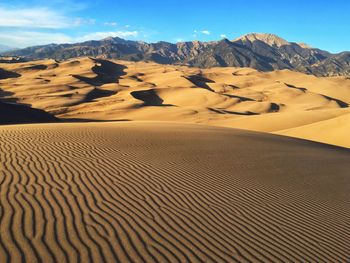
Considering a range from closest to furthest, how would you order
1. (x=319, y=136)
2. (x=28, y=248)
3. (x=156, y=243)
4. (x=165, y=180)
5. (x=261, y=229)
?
(x=28, y=248)
(x=156, y=243)
(x=261, y=229)
(x=165, y=180)
(x=319, y=136)

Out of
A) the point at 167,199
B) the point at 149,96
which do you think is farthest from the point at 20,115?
the point at 167,199

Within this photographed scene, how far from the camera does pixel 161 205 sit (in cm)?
772

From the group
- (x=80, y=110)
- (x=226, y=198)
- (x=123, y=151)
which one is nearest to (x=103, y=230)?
(x=226, y=198)

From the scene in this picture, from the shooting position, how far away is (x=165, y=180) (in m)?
9.68

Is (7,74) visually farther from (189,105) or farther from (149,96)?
(189,105)

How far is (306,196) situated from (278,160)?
4.46 metres

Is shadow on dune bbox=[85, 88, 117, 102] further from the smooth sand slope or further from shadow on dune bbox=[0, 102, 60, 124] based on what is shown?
the smooth sand slope

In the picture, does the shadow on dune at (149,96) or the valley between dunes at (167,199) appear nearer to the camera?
the valley between dunes at (167,199)

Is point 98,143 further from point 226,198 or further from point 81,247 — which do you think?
point 81,247

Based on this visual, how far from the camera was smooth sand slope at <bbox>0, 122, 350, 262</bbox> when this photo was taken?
5.75 meters

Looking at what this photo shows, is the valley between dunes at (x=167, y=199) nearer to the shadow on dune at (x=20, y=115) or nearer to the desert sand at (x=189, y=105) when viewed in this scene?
the desert sand at (x=189, y=105)

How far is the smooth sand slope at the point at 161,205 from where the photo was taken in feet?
18.9

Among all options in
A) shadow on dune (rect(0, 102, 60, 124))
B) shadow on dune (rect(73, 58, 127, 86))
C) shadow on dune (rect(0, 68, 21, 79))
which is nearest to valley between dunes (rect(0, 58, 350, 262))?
shadow on dune (rect(0, 102, 60, 124))

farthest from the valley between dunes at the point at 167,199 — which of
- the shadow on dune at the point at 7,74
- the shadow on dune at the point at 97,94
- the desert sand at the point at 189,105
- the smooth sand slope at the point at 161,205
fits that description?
the shadow on dune at the point at 7,74
